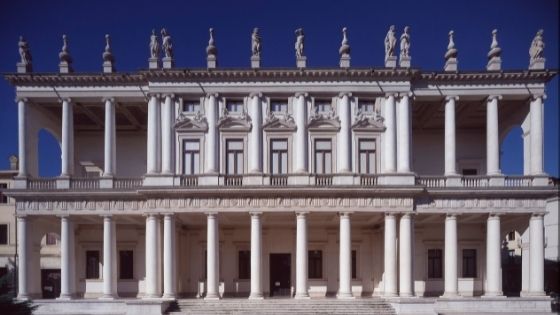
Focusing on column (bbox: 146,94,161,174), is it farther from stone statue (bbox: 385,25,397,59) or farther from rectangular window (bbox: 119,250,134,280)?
stone statue (bbox: 385,25,397,59)

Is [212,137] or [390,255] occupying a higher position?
[212,137]

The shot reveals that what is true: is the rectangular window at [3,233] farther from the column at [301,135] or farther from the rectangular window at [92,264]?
the column at [301,135]

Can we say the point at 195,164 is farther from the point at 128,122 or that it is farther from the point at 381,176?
the point at 381,176

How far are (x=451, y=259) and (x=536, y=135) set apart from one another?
9.74 metres

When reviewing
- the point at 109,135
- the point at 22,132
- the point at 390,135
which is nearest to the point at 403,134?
the point at 390,135

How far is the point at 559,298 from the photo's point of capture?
30.0m

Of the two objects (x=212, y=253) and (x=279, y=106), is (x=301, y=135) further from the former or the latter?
(x=212, y=253)

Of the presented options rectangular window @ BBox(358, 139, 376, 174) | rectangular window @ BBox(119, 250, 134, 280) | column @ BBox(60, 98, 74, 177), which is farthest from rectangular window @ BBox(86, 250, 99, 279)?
rectangular window @ BBox(358, 139, 376, 174)

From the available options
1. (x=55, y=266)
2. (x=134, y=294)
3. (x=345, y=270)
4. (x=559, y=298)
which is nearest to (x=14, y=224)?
(x=55, y=266)

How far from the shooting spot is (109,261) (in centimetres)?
2869

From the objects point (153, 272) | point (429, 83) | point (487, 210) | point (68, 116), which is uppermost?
point (429, 83)

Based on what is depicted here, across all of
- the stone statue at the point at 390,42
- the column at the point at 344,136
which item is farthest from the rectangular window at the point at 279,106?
the stone statue at the point at 390,42

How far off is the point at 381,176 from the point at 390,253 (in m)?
4.76

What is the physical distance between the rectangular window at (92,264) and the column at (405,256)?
2144 cm
